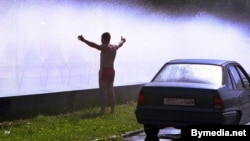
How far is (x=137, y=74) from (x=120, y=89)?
8893 millimetres

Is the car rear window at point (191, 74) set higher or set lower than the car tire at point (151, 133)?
higher

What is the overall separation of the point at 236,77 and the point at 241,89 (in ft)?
0.86

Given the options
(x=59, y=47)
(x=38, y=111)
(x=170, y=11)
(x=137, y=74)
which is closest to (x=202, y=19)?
Answer: (x=170, y=11)

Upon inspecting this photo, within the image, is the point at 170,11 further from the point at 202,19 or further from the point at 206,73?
the point at 206,73

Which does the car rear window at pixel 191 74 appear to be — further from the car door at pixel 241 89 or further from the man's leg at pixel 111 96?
the man's leg at pixel 111 96

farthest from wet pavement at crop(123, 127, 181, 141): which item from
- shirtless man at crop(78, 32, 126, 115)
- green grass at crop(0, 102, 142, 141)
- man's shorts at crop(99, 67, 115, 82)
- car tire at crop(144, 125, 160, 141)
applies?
man's shorts at crop(99, 67, 115, 82)

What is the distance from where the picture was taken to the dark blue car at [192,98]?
941cm

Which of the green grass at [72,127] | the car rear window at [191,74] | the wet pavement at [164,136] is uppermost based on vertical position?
the car rear window at [191,74]

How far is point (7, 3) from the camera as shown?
64.6 feet

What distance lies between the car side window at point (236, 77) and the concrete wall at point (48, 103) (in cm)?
433

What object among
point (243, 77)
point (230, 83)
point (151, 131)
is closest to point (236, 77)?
point (243, 77)

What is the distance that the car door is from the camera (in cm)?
1041

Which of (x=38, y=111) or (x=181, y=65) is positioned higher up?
(x=181, y=65)

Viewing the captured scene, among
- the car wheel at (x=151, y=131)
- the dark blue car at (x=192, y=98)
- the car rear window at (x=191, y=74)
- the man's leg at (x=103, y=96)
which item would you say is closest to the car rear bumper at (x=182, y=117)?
the dark blue car at (x=192, y=98)
